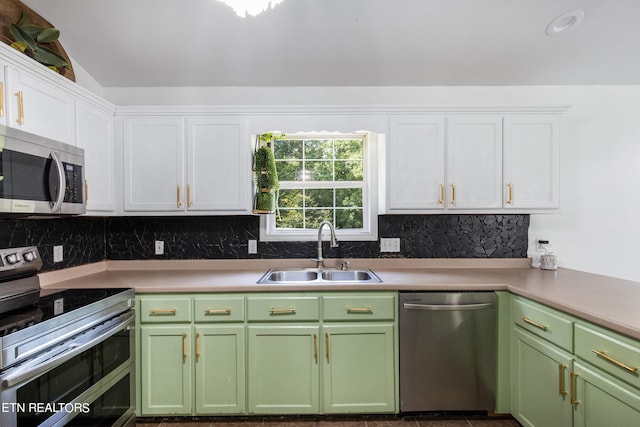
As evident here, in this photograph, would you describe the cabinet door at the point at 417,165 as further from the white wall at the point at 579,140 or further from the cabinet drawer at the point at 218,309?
the cabinet drawer at the point at 218,309

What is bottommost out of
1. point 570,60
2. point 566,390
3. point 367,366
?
point 367,366

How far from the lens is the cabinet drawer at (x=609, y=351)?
1175 mm

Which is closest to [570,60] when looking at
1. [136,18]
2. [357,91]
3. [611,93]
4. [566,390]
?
[611,93]

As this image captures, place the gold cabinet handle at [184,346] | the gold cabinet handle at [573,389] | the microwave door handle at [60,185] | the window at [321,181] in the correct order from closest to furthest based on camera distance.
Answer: the gold cabinet handle at [573,389] < the microwave door handle at [60,185] < the gold cabinet handle at [184,346] < the window at [321,181]

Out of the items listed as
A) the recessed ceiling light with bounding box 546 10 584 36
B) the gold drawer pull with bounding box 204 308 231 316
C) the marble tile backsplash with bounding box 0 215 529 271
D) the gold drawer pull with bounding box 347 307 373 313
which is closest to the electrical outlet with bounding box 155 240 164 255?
the marble tile backsplash with bounding box 0 215 529 271

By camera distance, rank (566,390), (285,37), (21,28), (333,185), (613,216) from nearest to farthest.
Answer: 1. (566,390)
2. (21,28)
3. (285,37)
4. (613,216)
5. (333,185)

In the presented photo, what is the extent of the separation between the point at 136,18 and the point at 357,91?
164 cm

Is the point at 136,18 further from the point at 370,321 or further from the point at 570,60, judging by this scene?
the point at 570,60

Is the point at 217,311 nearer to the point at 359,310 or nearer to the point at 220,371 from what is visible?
the point at 220,371

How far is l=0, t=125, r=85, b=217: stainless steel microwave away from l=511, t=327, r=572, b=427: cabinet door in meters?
2.67

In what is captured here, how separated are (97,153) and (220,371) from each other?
1.68m

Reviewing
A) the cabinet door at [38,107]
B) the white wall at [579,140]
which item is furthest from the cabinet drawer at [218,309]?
the white wall at [579,140]

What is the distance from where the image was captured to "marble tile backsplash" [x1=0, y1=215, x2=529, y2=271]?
8.36 feet

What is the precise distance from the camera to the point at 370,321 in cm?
194
